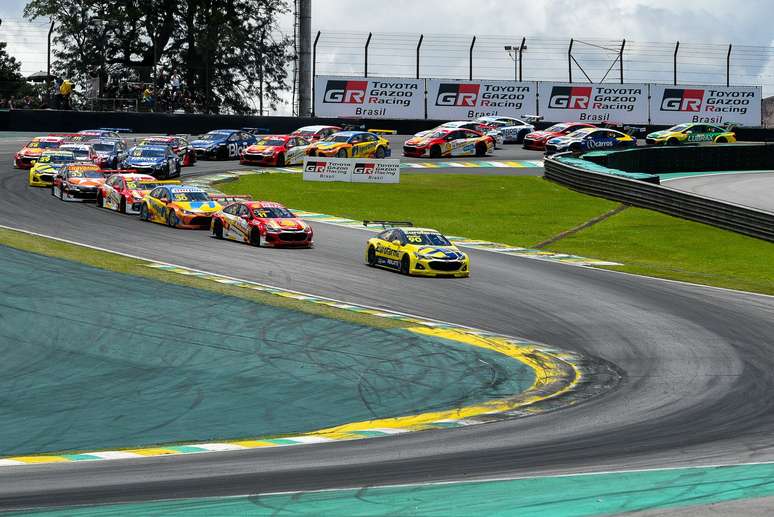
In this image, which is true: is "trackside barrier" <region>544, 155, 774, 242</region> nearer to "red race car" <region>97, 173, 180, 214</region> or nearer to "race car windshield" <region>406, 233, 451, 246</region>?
"race car windshield" <region>406, 233, 451, 246</region>

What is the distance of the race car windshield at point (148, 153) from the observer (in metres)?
37.9

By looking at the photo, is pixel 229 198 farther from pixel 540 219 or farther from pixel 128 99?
pixel 128 99

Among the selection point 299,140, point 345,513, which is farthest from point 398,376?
point 299,140

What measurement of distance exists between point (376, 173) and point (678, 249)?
14.7 metres

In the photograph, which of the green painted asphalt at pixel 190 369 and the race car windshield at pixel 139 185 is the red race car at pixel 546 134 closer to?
the race car windshield at pixel 139 185

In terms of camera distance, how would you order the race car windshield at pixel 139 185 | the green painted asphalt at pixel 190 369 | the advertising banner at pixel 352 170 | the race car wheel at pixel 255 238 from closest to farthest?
the green painted asphalt at pixel 190 369 → the race car wheel at pixel 255 238 → the race car windshield at pixel 139 185 → the advertising banner at pixel 352 170

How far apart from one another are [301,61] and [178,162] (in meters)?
20.5

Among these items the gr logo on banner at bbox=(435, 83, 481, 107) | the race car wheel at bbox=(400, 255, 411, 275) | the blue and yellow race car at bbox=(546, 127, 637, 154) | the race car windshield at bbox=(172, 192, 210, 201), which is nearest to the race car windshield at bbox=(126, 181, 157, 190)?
the race car windshield at bbox=(172, 192, 210, 201)

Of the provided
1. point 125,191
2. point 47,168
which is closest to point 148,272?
point 125,191

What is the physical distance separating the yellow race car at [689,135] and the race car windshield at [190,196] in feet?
93.2

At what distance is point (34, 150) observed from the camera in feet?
133

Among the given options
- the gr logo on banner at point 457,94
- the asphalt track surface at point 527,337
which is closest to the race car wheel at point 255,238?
the asphalt track surface at point 527,337

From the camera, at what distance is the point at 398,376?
51.1ft

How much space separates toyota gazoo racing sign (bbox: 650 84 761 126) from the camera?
59.0 meters
